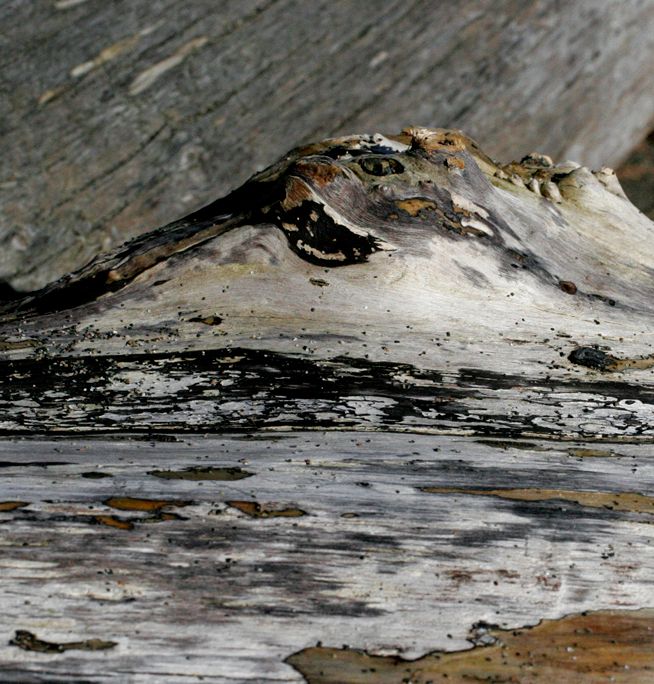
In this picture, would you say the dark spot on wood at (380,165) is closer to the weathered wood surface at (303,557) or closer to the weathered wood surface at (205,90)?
the weathered wood surface at (303,557)

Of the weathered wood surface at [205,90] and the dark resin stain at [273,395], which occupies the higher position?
the weathered wood surface at [205,90]

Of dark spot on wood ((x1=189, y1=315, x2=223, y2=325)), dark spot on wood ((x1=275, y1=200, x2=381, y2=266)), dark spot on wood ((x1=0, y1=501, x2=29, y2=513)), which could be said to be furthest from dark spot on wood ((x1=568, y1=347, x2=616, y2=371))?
dark spot on wood ((x1=0, y1=501, x2=29, y2=513))

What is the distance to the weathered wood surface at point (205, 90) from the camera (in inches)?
138

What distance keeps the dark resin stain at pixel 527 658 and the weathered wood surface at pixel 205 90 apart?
236cm

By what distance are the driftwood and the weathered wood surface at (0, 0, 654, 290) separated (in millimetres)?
1029

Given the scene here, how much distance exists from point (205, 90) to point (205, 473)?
2283mm

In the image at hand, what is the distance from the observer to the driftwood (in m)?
1.50

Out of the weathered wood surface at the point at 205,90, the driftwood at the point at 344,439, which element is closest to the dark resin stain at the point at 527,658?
the driftwood at the point at 344,439

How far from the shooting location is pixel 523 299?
2.34 metres

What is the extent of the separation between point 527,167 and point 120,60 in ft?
5.04

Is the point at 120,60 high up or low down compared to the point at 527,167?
up

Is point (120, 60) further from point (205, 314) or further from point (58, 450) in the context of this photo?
point (58, 450)

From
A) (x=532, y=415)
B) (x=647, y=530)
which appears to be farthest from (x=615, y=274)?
(x=647, y=530)

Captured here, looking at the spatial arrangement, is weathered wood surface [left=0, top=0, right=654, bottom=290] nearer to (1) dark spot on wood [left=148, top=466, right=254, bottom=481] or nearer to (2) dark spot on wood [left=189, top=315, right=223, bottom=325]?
(2) dark spot on wood [left=189, top=315, right=223, bottom=325]
